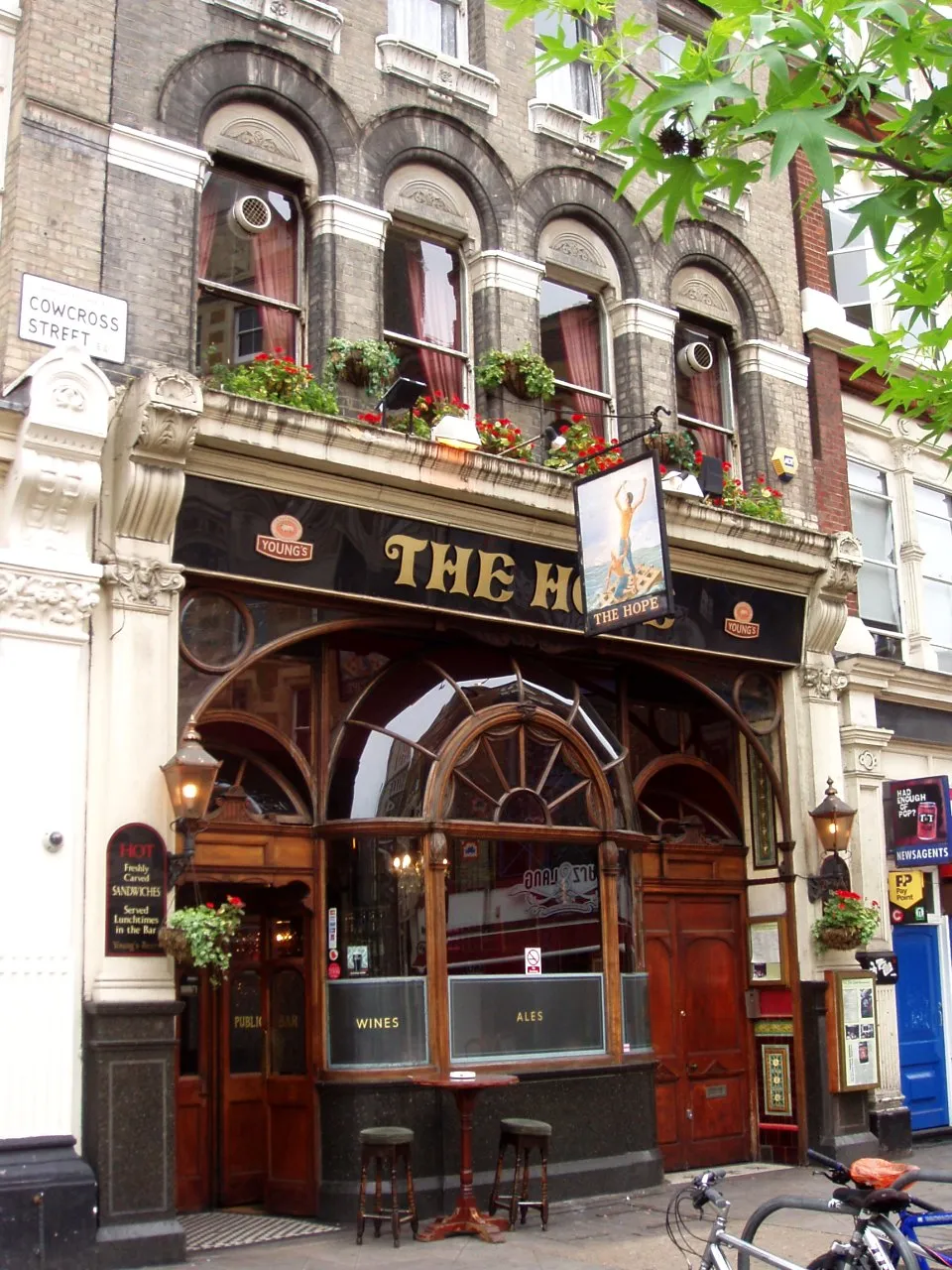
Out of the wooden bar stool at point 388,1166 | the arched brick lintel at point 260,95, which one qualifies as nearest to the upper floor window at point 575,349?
the arched brick lintel at point 260,95

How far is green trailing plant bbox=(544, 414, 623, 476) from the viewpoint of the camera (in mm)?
13547

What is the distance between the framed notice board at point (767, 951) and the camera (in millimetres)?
14883

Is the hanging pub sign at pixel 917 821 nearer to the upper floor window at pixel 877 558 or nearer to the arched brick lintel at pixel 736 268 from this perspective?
the upper floor window at pixel 877 558

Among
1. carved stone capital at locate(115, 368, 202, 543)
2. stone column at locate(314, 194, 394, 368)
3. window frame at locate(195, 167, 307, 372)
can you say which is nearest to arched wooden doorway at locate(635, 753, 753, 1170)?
stone column at locate(314, 194, 394, 368)

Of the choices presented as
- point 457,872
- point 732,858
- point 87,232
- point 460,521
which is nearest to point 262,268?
point 87,232

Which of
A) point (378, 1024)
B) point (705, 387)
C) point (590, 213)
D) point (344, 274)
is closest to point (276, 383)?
point (344, 274)

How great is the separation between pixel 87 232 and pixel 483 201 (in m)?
4.28

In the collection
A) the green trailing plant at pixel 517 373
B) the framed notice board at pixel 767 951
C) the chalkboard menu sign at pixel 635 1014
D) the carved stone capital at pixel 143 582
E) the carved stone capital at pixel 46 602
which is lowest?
the chalkboard menu sign at pixel 635 1014

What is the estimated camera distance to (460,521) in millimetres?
12594

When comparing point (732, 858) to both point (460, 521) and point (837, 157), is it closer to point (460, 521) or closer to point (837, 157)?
point (460, 521)

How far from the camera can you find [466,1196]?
423 inches

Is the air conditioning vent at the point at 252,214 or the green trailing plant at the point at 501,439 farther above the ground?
the air conditioning vent at the point at 252,214

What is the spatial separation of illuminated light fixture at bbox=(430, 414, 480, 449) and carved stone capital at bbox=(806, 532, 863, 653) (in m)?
4.65

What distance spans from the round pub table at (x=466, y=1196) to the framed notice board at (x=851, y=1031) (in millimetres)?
4961
